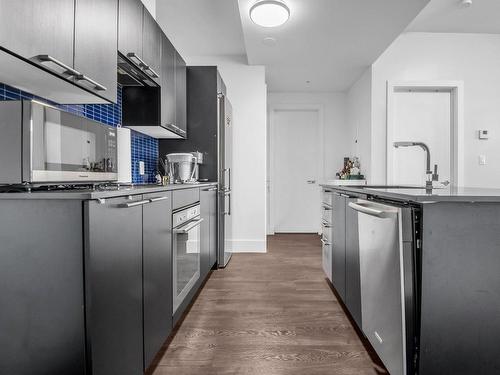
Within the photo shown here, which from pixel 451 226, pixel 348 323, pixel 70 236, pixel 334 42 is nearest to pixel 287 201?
pixel 334 42

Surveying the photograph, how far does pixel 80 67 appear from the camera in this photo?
1420mm

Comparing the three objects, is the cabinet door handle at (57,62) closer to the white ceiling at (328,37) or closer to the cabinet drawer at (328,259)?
the white ceiling at (328,37)

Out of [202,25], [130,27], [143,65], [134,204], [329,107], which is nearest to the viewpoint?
[134,204]

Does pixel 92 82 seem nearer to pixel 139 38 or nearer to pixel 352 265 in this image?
pixel 139 38

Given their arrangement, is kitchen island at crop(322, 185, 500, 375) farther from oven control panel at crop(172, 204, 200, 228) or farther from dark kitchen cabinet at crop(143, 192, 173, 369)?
oven control panel at crop(172, 204, 200, 228)

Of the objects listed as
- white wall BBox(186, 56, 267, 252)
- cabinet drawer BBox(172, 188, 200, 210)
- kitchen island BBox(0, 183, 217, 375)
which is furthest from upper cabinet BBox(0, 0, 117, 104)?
white wall BBox(186, 56, 267, 252)

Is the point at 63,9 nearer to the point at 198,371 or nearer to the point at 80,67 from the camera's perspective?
the point at 80,67

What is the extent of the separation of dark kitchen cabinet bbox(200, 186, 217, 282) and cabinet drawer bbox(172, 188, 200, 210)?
0.21 m

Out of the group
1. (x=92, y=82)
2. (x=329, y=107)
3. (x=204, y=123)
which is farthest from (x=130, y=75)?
(x=329, y=107)

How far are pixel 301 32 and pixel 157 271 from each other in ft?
8.96

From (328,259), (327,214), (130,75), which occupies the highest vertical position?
(130,75)

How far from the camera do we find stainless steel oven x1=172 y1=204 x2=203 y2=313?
1894mm

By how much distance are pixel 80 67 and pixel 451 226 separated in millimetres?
1661

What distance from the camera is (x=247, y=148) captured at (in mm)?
4316
